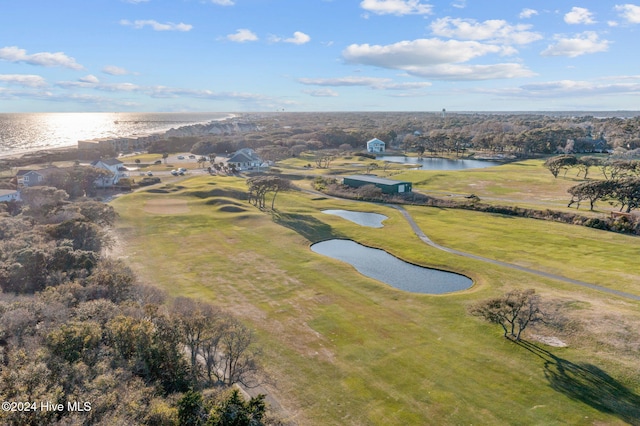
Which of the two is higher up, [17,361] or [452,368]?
[17,361]

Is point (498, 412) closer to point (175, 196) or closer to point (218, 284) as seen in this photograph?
point (218, 284)

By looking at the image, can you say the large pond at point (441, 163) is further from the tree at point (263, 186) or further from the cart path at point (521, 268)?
the cart path at point (521, 268)

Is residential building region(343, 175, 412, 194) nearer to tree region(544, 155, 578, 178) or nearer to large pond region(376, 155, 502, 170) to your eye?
tree region(544, 155, 578, 178)

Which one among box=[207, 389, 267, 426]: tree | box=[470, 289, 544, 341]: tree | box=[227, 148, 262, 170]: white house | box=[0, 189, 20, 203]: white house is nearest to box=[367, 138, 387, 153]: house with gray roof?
box=[227, 148, 262, 170]: white house

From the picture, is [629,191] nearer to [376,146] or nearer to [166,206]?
[166,206]

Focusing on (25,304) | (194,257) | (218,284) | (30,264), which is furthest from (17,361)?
(194,257)

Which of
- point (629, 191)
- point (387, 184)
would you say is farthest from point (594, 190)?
point (387, 184)
